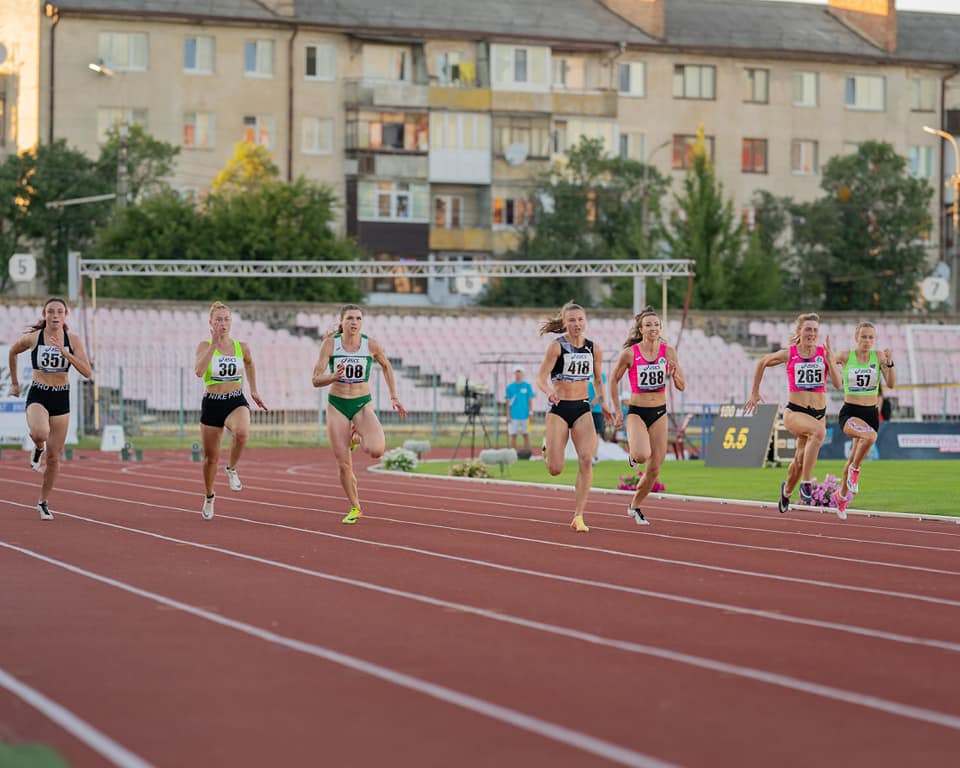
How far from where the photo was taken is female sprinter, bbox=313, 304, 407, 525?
56.4ft

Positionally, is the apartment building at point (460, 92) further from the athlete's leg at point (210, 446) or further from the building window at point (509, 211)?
the athlete's leg at point (210, 446)

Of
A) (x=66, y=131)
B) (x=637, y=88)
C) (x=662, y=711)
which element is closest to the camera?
(x=662, y=711)

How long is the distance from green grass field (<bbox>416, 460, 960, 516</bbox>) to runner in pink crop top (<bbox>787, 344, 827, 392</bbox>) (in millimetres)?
1945

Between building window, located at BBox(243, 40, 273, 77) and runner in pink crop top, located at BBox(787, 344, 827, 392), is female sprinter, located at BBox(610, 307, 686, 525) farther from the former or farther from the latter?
building window, located at BBox(243, 40, 273, 77)

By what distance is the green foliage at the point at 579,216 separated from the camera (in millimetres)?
69625

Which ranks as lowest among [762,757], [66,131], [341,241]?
[762,757]

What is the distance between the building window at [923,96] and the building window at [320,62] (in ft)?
84.1

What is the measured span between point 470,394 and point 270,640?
1029 inches

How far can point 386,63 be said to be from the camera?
73.9 meters

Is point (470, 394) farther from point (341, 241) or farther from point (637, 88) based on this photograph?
point (637, 88)

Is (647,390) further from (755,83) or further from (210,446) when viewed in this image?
(755,83)

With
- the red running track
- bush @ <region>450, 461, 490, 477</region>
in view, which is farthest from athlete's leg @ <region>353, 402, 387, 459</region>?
bush @ <region>450, 461, 490, 477</region>

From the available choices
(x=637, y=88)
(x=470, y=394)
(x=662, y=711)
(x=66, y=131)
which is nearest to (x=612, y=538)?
(x=662, y=711)

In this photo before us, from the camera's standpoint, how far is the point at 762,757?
264 inches
